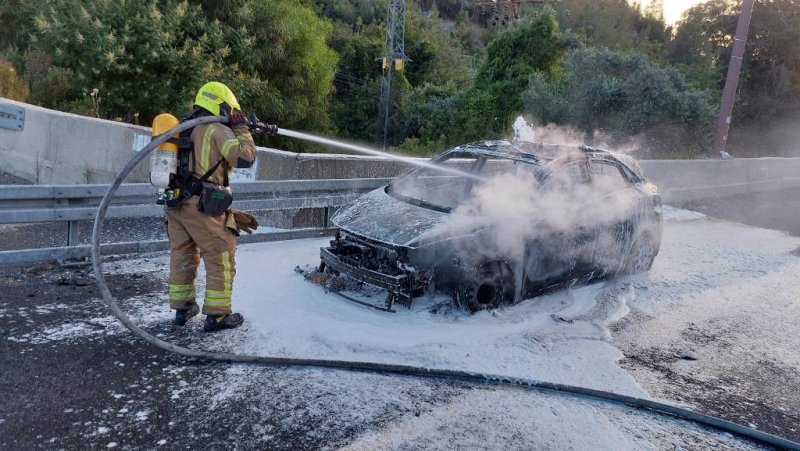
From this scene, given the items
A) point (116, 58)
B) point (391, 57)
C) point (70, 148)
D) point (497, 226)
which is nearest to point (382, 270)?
point (497, 226)

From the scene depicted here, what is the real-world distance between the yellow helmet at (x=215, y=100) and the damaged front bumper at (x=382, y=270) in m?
1.66

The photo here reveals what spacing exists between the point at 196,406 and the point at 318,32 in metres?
17.9

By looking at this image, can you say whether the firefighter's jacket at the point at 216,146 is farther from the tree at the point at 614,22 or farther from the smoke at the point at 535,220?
the tree at the point at 614,22

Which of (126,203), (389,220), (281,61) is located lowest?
(126,203)

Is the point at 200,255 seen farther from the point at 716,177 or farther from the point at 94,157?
the point at 716,177

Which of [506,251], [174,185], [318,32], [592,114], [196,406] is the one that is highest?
[318,32]

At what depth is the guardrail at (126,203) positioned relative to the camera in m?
6.13

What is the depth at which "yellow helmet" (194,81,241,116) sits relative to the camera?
4.98 meters

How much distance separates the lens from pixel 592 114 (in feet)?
66.3

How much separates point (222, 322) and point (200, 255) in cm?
57

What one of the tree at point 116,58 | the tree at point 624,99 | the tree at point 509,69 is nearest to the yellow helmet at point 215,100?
the tree at point 116,58

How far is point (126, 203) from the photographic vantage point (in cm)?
715

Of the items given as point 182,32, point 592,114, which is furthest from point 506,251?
point 592,114

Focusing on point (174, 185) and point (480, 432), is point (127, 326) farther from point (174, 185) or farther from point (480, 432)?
point (480, 432)
